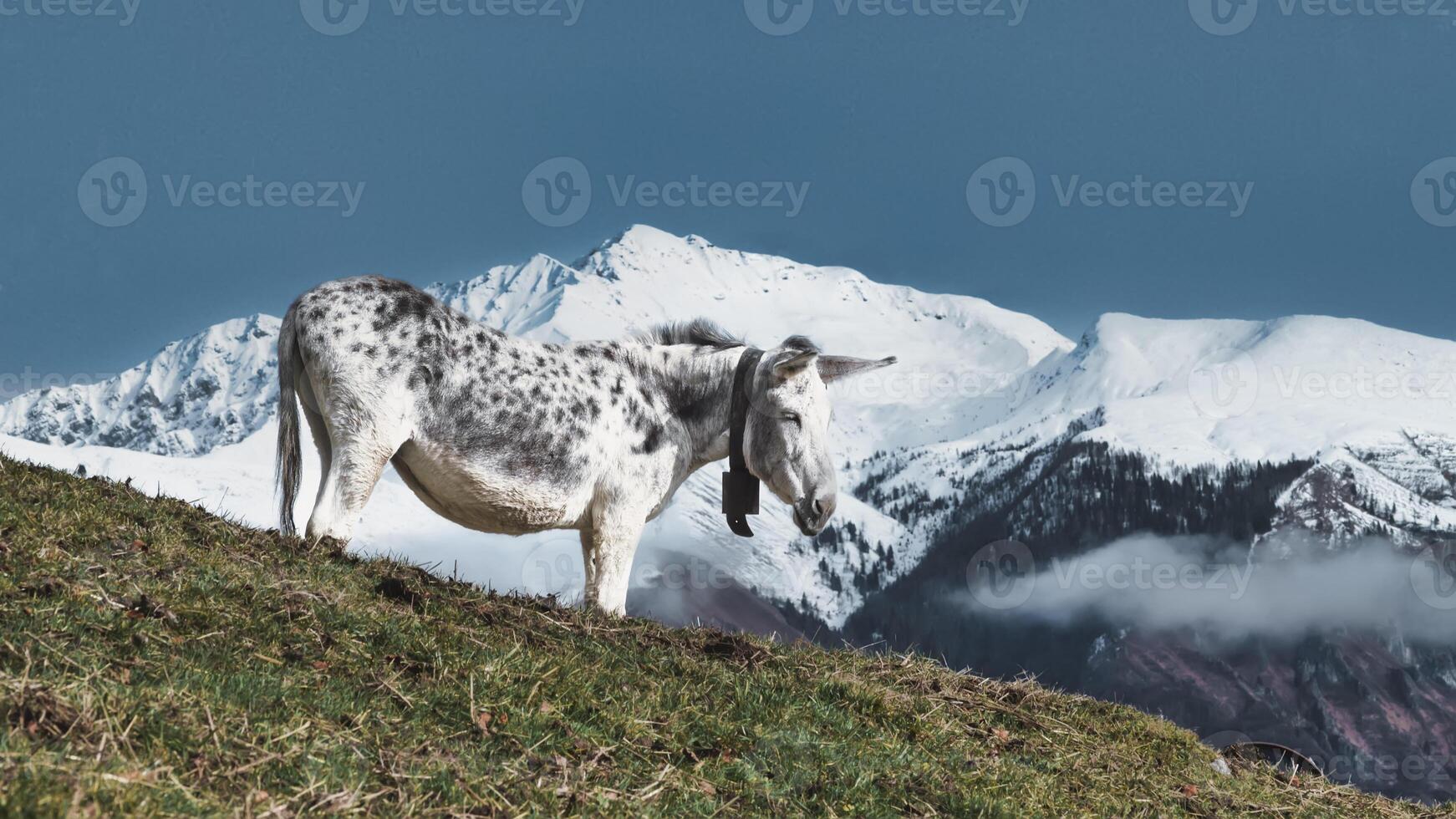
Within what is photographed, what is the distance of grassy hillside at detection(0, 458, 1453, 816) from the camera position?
5465 millimetres

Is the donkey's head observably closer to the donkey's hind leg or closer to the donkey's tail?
the donkey's hind leg

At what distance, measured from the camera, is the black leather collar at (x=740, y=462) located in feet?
40.3

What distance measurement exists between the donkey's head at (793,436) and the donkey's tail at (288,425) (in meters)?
4.15

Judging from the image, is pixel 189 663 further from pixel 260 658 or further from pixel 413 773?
pixel 413 773

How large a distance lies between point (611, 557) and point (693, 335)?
2.98 metres

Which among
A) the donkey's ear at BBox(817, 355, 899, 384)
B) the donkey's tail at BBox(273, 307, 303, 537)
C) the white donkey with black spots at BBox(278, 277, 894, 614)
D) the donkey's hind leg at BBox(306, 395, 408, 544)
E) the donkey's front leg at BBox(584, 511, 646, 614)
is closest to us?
the donkey's hind leg at BBox(306, 395, 408, 544)

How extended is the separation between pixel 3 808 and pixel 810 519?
856cm

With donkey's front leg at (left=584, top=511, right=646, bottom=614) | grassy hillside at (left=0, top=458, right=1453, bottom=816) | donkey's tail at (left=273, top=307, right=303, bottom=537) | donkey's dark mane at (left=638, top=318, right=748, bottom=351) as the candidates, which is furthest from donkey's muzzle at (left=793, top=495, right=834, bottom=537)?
donkey's tail at (left=273, top=307, right=303, bottom=537)

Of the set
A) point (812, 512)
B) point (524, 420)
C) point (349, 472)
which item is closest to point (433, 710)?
point (349, 472)

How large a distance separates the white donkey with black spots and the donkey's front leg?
0.02 m

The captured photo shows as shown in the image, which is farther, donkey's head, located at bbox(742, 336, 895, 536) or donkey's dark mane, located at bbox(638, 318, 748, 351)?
donkey's dark mane, located at bbox(638, 318, 748, 351)

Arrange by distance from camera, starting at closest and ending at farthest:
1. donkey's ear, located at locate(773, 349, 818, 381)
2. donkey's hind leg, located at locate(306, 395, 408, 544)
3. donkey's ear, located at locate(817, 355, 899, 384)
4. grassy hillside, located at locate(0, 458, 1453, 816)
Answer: grassy hillside, located at locate(0, 458, 1453, 816), donkey's hind leg, located at locate(306, 395, 408, 544), donkey's ear, located at locate(773, 349, 818, 381), donkey's ear, located at locate(817, 355, 899, 384)

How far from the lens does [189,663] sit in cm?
647

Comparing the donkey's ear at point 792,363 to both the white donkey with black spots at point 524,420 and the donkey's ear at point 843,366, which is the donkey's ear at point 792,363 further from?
the donkey's ear at point 843,366
